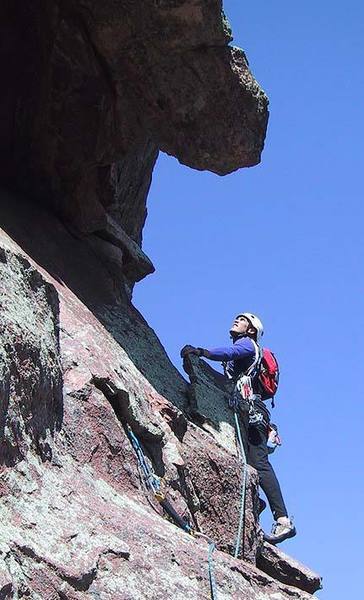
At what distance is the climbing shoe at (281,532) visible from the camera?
1031cm

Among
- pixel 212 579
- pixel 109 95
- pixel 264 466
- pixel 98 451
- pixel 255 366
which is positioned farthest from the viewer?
pixel 255 366

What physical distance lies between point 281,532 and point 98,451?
3792 mm

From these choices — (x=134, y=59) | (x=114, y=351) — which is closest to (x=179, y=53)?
(x=134, y=59)

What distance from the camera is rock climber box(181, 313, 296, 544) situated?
34.6 ft

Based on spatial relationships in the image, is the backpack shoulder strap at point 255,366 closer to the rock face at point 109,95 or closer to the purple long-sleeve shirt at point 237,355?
the purple long-sleeve shirt at point 237,355

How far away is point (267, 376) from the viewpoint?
11492mm

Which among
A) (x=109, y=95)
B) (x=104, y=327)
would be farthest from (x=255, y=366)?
(x=109, y=95)

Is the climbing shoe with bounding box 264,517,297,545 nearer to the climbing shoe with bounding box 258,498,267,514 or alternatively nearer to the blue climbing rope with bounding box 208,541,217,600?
the climbing shoe with bounding box 258,498,267,514

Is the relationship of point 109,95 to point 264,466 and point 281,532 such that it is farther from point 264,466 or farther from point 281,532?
point 281,532

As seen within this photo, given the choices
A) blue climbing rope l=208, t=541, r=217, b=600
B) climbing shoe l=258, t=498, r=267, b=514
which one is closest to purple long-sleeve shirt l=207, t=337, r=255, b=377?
climbing shoe l=258, t=498, r=267, b=514

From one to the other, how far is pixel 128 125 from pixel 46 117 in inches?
40.4

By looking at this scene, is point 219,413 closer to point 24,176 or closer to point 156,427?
point 156,427

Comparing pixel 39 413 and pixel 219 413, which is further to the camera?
pixel 219 413

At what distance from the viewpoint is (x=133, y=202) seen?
14258 mm
